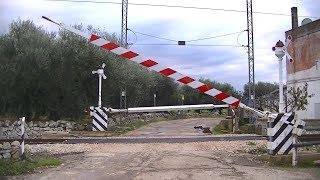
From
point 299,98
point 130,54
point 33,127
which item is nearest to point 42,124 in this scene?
point 33,127

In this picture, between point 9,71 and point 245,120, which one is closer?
point 9,71

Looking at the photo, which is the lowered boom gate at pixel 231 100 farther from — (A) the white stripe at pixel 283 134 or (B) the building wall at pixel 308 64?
(B) the building wall at pixel 308 64

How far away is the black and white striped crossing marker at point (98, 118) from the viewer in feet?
73.3

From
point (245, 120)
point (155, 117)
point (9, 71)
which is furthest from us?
point (155, 117)

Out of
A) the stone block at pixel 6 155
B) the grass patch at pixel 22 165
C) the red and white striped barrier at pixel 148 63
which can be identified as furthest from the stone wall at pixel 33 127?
the red and white striped barrier at pixel 148 63

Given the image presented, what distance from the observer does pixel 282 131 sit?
10977mm

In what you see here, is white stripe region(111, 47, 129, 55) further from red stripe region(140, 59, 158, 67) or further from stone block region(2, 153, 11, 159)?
stone block region(2, 153, 11, 159)

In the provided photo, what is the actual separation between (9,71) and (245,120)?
15064 mm

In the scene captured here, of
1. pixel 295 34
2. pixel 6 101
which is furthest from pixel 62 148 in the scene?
pixel 295 34

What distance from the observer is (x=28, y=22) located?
29750 millimetres

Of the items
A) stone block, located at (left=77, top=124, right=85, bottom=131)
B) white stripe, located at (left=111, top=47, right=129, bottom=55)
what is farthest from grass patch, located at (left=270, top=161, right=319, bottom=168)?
stone block, located at (left=77, top=124, right=85, bottom=131)

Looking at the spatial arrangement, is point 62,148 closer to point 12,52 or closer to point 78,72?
point 78,72

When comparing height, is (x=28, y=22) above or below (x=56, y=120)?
above

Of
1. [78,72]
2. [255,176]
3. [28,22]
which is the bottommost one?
[255,176]
